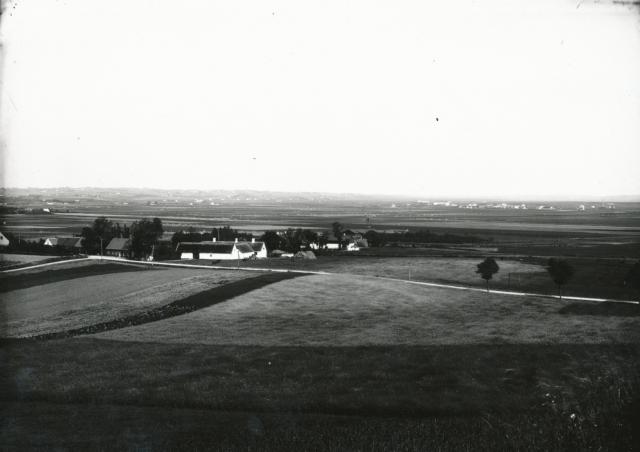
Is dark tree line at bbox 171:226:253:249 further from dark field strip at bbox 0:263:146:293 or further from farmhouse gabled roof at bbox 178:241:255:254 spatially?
dark field strip at bbox 0:263:146:293

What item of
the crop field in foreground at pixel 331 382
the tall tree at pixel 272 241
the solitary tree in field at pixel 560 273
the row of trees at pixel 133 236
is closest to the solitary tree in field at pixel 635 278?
the solitary tree in field at pixel 560 273

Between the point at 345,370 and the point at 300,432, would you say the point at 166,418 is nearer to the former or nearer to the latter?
the point at 300,432

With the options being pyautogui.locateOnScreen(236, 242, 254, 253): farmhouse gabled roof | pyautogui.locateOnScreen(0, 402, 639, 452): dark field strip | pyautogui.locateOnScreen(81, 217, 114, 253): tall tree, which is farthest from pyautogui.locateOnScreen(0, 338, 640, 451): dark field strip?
pyautogui.locateOnScreen(81, 217, 114, 253): tall tree

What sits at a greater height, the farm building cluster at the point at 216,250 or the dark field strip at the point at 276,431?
the dark field strip at the point at 276,431

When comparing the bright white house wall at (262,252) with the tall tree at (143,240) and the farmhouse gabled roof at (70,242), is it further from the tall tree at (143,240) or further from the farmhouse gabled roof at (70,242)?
the farmhouse gabled roof at (70,242)

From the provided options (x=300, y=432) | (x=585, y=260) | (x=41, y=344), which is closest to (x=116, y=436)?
(x=300, y=432)

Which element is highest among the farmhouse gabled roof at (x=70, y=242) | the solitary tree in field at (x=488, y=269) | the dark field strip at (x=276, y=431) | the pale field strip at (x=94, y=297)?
the dark field strip at (x=276, y=431)
